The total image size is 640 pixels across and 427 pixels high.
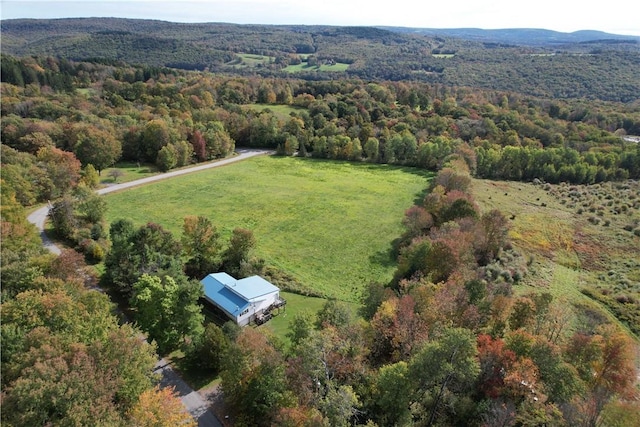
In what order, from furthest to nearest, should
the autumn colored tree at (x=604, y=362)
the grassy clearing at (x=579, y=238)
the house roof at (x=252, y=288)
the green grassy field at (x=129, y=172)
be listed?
the green grassy field at (x=129, y=172)
the grassy clearing at (x=579, y=238)
the house roof at (x=252, y=288)
the autumn colored tree at (x=604, y=362)

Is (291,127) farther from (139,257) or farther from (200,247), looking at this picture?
(139,257)

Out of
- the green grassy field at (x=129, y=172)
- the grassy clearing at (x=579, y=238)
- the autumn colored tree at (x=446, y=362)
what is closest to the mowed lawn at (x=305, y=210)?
the green grassy field at (x=129, y=172)

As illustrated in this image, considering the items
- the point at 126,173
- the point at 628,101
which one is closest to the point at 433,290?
the point at 126,173

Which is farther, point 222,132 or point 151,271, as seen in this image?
point 222,132

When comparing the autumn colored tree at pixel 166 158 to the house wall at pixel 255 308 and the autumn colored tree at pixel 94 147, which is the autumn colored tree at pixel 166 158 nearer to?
the autumn colored tree at pixel 94 147

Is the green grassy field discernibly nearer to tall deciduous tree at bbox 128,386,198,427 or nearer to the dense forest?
the dense forest

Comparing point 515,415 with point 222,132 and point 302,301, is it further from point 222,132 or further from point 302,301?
point 222,132
